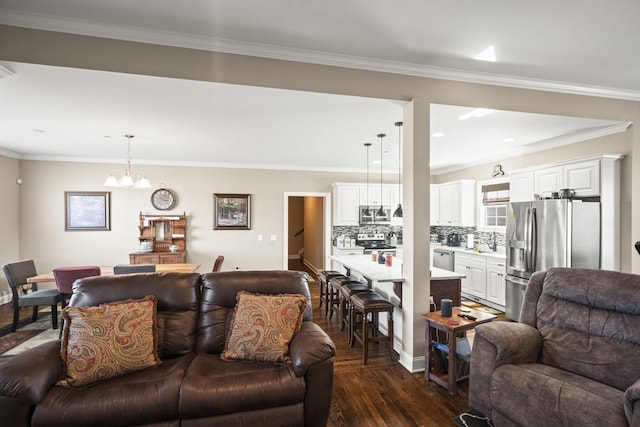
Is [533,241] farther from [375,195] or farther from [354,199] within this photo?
[354,199]

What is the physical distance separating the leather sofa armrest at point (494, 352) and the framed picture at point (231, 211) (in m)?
5.08

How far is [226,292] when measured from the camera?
2.34 meters

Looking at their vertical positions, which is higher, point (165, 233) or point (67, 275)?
point (165, 233)

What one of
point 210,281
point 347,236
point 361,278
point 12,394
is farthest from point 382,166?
point 12,394

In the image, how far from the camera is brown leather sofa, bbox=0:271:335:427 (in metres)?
1.59

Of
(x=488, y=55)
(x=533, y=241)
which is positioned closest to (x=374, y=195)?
(x=533, y=241)

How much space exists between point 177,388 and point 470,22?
302 centimetres

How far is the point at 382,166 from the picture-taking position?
261 inches

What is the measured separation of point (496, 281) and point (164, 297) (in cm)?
475

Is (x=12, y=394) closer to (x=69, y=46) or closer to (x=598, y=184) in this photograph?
(x=69, y=46)

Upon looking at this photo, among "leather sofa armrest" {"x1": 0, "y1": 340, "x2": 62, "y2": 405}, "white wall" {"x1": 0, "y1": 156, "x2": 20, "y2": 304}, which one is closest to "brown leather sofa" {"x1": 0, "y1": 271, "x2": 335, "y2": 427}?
"leather sofa armrest" {"x1": 0, "y1": 340, "x2": 62, "y2": 405}

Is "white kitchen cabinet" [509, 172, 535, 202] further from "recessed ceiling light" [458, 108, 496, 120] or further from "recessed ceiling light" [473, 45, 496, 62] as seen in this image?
"recessed ceiling light" [473, 45, 496, 62]

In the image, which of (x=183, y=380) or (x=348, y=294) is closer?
(x=183, y=380)

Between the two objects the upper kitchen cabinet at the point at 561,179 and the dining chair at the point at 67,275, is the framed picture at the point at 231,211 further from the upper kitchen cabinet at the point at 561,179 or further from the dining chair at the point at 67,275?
the upper kitchen cabinet at the point at 561,179
